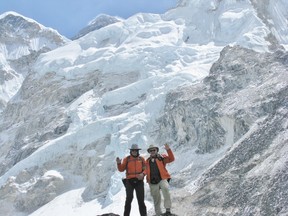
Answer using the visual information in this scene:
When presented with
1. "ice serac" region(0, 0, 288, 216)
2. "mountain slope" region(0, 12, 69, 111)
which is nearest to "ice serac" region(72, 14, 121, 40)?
"mountain slope" region(0, 12, 69, 111)

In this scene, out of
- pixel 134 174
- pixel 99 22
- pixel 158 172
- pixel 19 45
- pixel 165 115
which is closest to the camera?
pixel 134 174

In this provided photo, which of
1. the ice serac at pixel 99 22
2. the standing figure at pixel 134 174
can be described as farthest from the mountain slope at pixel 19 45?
the standing figure at pixel 134 174

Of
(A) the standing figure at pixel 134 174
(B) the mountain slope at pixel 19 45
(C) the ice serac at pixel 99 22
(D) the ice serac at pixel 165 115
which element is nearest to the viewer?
(A) the standing figure at pixel 134 174

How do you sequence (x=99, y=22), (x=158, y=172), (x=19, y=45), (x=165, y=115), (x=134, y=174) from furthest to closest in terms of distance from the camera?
(x=99, y=22)
(x=19, y=45)
(x=165, y=115)
(x=158, y=172)
(x=134, y=174)

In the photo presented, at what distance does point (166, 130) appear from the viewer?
68.2m

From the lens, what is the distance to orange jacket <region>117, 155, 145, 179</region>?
18.8 m

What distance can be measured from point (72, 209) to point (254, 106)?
19.8 metres

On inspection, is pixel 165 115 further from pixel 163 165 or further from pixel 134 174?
pixel 134 174

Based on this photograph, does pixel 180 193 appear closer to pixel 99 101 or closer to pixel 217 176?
pixel 217 176

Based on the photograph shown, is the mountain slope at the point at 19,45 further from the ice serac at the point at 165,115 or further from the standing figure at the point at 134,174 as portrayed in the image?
the standing figure at the point at 134,174

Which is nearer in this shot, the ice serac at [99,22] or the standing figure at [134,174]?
the standing figure at [134,174]

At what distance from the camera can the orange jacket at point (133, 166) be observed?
742 inches

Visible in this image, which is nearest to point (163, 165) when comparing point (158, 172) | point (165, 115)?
point (158, 172)

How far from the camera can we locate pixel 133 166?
1888cm
